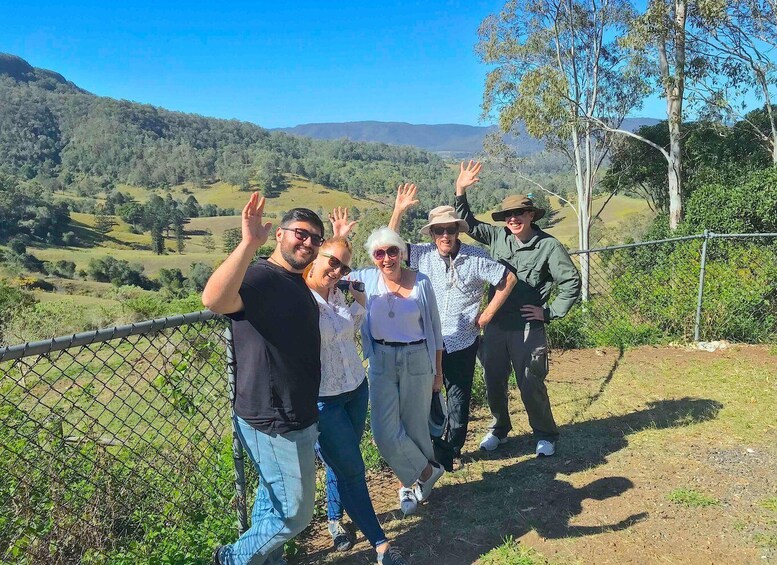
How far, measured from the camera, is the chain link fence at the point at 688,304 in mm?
6312

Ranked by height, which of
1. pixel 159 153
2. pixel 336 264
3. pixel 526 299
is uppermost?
pixel 159 153

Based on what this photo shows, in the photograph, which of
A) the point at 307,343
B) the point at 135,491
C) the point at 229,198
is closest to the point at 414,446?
the point at 307,343

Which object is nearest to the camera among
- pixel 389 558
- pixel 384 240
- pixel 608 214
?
pixel 389 558

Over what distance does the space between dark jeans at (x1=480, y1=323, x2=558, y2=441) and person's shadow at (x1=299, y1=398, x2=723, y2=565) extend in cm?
27

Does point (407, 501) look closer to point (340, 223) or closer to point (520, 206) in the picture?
point (340, 223)

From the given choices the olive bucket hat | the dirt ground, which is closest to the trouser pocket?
the dirt ground

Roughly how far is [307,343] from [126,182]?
464ft

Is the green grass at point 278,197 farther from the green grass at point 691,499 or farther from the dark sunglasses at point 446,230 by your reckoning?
the green grass at point 691,499

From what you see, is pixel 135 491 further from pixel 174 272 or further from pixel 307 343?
pixel 174 272

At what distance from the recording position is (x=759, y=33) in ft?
47.5

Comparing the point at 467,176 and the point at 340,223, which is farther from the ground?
the point at 467,176

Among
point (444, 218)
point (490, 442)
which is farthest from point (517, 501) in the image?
point (444, 218)

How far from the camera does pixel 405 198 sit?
3.40 m

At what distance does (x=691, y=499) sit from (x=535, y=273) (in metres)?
1.57
